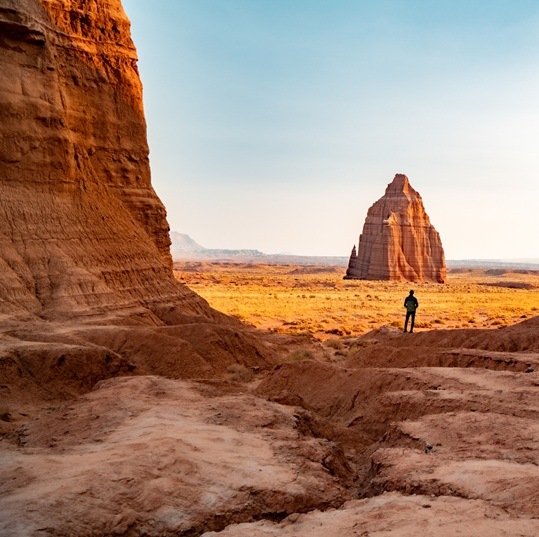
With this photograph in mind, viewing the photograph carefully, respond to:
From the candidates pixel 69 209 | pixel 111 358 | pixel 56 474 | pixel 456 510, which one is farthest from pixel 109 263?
pixel 456 510

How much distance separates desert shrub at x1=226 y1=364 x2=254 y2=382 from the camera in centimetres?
1777

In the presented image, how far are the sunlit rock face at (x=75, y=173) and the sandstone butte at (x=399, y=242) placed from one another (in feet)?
Result: 221

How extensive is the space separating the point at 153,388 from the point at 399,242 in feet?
274

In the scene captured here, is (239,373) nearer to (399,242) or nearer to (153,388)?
(153,388)

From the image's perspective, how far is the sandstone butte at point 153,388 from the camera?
6094 mm

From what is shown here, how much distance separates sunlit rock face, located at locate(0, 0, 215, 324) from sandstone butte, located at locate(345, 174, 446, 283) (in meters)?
67.2

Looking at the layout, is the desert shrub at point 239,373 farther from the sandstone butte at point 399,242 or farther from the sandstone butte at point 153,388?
the sandstone butte at point 399,242

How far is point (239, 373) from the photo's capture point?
18172 mm

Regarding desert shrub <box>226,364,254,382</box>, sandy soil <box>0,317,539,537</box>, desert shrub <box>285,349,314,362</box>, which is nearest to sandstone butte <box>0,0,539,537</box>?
sandy soil <box>0,317,539,537</box>

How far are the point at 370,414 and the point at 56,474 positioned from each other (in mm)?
6911

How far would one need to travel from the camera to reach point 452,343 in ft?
63.0

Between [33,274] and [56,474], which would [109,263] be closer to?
[33,274]

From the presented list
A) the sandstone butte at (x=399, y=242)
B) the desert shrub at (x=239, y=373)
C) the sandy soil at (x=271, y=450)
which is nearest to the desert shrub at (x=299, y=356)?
the desert shrub at (x=239, y=373)

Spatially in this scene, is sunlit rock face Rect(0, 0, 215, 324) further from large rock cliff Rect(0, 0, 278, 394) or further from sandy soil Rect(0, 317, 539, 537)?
sandy soil Rect(0, 317, 539, 537)
